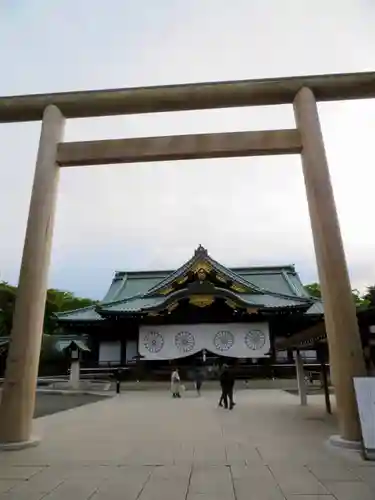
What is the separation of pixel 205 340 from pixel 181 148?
17682 mm

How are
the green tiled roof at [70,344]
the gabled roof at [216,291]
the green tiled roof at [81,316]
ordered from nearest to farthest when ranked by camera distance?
the green tiled roof at [70,344] < the gabled roof at [216,291] < the green tiled roof at [81,316]

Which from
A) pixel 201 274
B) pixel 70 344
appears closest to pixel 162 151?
pixel 201 274

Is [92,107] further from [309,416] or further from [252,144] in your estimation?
[309,416]

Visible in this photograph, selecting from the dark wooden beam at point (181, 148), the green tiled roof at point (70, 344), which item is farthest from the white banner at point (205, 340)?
the dark wooden beam at point (181, 148)

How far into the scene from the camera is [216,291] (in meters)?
23.2

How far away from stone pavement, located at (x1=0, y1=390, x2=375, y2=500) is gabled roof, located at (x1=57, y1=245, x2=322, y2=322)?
13.9m

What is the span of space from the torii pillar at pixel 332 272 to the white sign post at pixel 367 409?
0.41m

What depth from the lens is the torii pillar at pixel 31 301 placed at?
611 centimetres

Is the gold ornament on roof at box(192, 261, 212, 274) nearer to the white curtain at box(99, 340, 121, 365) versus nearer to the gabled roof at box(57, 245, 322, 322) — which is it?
the gabled roof at box(57, 245, 322, 322)

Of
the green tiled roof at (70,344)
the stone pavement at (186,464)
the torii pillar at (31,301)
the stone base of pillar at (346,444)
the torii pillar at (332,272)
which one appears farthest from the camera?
the green tiled roof at (70,344)

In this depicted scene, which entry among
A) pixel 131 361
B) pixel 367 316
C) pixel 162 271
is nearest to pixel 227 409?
pixel 367 316

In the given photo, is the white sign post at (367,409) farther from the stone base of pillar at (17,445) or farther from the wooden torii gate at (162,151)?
the stone base of pillar at (17,445)

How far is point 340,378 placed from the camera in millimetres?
5926

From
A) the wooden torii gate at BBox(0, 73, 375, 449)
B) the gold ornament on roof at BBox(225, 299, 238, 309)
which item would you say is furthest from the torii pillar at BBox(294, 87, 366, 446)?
the gold ornament on roof at BBox(225, 299, 238, 309)
